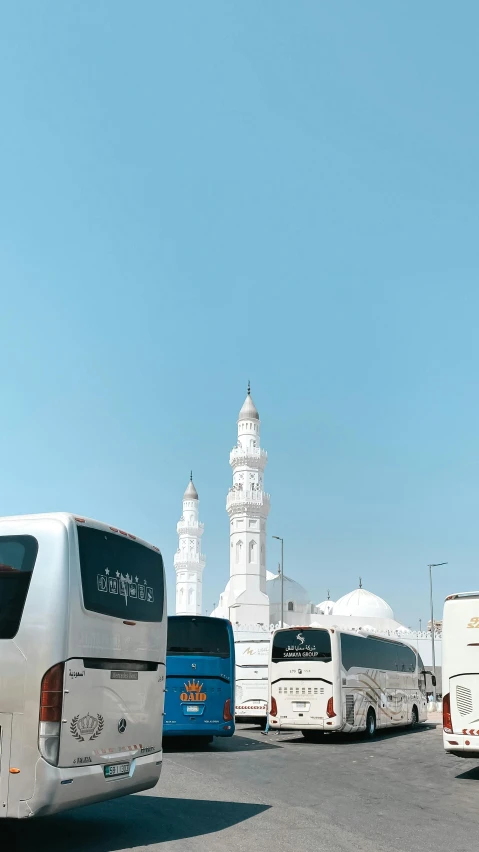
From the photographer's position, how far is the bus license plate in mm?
7154

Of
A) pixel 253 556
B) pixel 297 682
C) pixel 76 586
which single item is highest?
pixel 253 556

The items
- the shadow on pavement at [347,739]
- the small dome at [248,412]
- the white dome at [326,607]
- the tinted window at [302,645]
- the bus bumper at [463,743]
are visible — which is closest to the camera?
the bus bumper at [463,743]

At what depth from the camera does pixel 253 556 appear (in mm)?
70250

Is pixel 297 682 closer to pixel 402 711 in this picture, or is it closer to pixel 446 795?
pixel 402 711

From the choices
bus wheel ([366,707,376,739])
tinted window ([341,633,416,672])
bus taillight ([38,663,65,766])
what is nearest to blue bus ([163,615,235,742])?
tinted window ([341,633,416,672])

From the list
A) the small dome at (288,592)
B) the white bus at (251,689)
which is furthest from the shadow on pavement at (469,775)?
the small dome at (288,592)

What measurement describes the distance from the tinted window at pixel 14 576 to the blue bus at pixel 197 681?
9.81m

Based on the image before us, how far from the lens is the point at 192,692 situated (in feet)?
53.8

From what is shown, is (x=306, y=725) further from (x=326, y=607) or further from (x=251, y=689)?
(x=326, y=607)

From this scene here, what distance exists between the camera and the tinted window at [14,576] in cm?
664

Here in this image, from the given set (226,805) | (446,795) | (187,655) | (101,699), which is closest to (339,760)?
(187,655)

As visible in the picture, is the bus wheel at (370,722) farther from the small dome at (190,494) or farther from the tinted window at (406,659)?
the small dome at (190,494)

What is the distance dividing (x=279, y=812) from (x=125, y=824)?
5.60 feet

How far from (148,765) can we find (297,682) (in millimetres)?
11774
